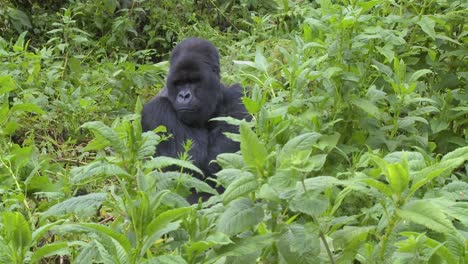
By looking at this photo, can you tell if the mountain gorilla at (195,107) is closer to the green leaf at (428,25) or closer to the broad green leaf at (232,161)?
the green leaf at (428,25)

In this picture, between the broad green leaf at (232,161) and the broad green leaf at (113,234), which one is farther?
the broad green leaf at (232,161)

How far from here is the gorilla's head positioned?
387 cm

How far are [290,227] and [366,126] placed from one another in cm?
139

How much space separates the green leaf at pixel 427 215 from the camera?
4.44 feet

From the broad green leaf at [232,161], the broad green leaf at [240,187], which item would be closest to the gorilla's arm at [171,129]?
the broad green leaf at [232,161]

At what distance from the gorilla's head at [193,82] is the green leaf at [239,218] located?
7.90 ft

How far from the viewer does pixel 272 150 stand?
71.4 inches

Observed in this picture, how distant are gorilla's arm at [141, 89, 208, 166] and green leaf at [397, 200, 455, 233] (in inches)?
98.3

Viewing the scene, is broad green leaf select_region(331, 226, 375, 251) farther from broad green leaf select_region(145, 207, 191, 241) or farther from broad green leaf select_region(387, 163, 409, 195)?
broad green leaf select_region(145, 207, 191, 241)

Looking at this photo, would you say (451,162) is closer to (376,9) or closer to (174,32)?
(376,9)

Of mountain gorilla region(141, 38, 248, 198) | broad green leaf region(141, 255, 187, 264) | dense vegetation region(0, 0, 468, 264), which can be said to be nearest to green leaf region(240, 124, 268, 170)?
dense vegetation region(0, 0, 468, 264)

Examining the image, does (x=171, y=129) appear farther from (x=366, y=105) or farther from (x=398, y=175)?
(x=398, y=175)

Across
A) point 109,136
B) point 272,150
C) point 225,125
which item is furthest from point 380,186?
point 225,125

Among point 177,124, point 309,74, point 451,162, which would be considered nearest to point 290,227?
point 451,162
